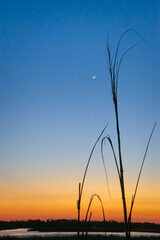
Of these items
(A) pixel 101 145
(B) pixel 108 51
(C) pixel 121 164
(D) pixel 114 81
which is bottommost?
(C) pixel 121 164

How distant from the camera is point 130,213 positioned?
1.56m

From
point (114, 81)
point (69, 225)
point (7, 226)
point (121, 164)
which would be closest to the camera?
point (121, 164)

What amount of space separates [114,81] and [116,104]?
0.16 m

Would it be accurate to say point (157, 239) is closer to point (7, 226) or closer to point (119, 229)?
point (119, 229)

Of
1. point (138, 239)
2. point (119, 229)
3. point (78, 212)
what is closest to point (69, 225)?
point (119, 229)

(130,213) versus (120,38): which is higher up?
(120,38)

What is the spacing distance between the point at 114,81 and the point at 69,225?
207 feet

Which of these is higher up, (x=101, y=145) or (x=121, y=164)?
(x=101, y=145)

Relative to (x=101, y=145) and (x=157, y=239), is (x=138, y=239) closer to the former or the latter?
(x=157, y=239)

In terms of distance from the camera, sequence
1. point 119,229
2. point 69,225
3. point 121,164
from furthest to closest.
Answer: point 69,225 < point 119,229 < point 121,164

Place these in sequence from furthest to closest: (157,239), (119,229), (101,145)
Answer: (119,229), (157,239), (101,145)

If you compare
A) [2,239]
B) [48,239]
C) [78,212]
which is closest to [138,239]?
[48,239]

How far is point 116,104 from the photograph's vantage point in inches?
64.1

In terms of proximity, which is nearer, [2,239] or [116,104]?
[116,104]
